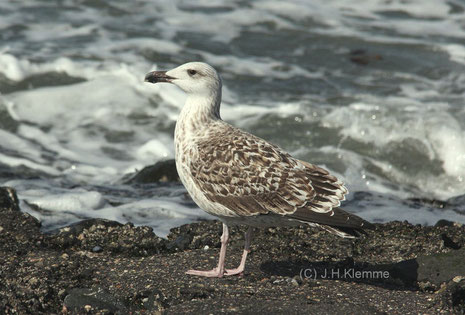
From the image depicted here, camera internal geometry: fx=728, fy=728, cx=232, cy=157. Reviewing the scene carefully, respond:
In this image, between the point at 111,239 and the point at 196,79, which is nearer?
the point at 196,79

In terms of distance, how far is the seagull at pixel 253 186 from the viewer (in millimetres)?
5801

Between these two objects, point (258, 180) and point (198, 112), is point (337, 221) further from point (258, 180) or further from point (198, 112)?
point (198, 112)

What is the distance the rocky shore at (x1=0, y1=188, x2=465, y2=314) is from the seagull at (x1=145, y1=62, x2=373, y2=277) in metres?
0.45

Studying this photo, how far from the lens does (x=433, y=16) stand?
755 inches

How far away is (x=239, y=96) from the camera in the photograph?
14.3 meters

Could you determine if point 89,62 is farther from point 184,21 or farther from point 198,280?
point 198,280

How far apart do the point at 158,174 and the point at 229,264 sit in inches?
153

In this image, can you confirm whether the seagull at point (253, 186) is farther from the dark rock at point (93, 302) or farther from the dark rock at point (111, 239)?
the dark rock at point (111, 239)

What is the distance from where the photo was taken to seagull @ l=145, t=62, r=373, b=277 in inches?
228

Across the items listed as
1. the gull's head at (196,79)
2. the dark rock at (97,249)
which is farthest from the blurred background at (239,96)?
the gull's head at (196,79)

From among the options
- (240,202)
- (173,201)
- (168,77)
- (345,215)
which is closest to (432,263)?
(345,215)

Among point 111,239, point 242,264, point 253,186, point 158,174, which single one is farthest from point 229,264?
point 158,174

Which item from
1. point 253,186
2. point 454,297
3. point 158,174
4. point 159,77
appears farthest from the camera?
point 158,174

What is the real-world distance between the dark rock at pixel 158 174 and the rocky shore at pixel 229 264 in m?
2.55
